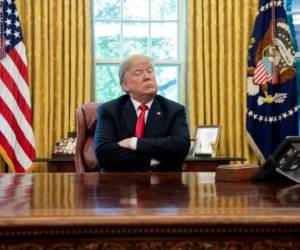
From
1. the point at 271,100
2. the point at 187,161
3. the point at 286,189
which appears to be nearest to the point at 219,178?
the point at 286,189

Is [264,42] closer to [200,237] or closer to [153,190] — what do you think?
[153,190]

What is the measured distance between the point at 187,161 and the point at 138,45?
152 centimetres

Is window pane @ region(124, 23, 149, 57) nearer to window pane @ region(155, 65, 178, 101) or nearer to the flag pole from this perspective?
window pane @ region(155, 65, 178, 101)

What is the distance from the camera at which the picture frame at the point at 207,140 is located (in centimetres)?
416

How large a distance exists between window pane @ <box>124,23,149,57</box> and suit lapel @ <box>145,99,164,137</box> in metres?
2.18

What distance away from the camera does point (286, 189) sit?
1.41m

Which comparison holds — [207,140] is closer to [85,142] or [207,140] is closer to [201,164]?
[201,164]

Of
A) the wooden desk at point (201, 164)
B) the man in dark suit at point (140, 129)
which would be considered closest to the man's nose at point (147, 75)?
the man in dark suit at point (140, 129)

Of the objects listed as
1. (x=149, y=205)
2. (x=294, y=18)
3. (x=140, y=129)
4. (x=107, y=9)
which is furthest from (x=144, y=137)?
(x=294, y=18)

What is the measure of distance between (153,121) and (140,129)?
0.29ft

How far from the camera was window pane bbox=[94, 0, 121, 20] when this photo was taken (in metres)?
4.73

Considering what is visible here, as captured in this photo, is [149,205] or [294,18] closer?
[149,205]

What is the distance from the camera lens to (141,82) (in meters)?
2.74

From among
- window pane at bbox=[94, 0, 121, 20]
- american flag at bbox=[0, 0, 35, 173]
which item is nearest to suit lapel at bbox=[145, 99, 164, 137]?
american flag at bbox=[0, 0, 35, 173]
